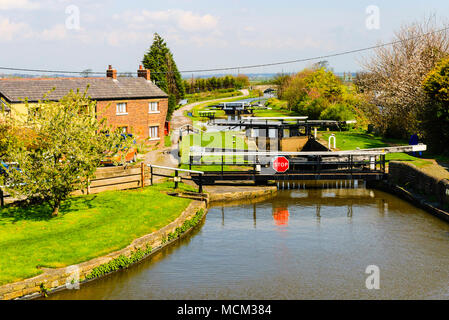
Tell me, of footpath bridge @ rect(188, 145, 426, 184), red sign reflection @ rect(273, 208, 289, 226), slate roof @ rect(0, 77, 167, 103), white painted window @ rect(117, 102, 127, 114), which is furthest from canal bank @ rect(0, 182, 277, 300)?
white painted window @ rect(117, 102, 127, 114)

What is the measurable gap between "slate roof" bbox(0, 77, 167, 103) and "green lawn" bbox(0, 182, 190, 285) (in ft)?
46.2

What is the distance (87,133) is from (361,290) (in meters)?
12.7

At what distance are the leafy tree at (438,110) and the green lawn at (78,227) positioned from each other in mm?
19266

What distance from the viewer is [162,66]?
6291 centimetres

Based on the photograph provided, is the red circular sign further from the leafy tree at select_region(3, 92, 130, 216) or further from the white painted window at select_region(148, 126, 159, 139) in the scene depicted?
the white painted window at select_region(148, 126, 159, 139)

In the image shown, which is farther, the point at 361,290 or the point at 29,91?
the point at 29,91

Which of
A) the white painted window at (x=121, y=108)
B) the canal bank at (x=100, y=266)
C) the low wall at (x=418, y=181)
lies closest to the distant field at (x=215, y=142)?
the white painted window at (x=121, y=108)

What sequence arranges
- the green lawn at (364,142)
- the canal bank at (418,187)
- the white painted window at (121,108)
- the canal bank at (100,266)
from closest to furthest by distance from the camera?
the canal bank at (100,266) < the canal bank at (418,187) < the green lawn at (364,142) < the white painted window at (121,108)

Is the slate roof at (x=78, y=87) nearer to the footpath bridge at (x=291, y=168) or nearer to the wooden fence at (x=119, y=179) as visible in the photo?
the wooden fence at (x=119, y=179)

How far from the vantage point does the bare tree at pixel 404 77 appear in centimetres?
4175

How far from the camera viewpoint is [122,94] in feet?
139

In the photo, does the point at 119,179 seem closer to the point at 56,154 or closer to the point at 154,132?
the point at 56,154
